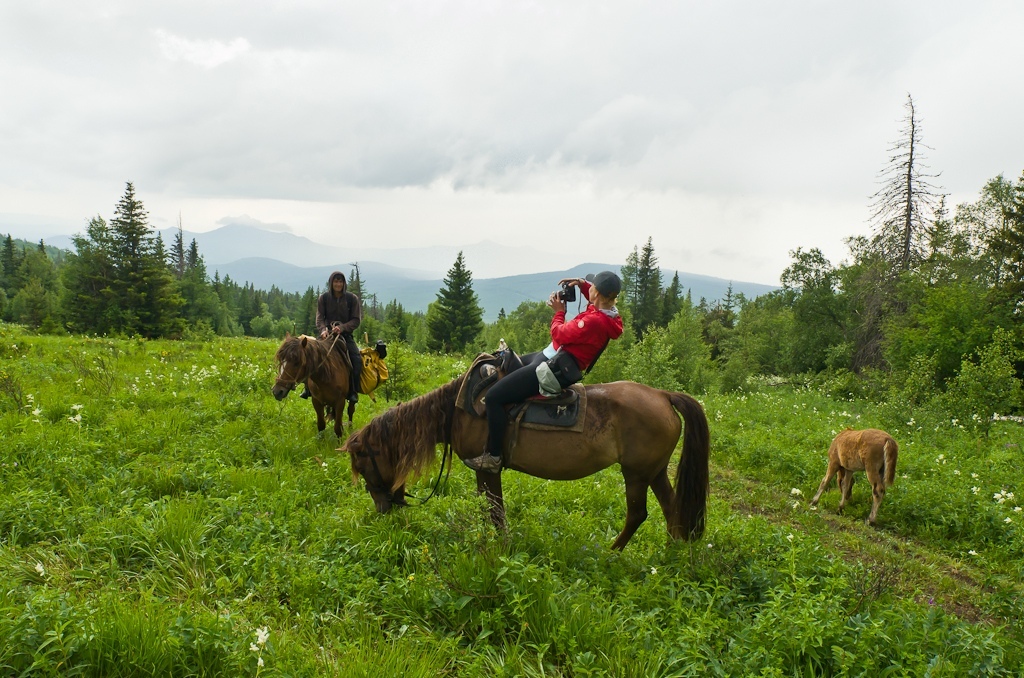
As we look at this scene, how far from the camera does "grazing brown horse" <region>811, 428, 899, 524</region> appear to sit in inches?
282

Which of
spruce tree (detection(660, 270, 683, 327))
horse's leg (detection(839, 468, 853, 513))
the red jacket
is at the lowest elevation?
horse's leg (detection(839, 468, 853, 513))

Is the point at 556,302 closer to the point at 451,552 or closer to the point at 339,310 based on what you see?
the point at 451,552

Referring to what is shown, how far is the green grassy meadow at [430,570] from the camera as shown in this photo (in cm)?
317

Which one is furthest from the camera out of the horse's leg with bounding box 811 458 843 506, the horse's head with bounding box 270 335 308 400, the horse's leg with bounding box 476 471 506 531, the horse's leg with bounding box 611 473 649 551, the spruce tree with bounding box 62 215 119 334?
the spruce tree with bounding box 62 215 119 334

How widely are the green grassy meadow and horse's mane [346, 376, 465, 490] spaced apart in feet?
1.77

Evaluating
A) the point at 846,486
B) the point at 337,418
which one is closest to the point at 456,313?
the point at 337,418

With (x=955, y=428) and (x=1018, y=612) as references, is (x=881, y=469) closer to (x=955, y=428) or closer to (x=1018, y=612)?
(x=1018, y=612)

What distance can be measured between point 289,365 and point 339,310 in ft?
6.61

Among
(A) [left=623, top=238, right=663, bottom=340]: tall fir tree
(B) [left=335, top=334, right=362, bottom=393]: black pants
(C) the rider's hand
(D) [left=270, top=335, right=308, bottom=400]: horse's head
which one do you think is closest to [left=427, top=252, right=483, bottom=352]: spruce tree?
(A) [left=623, top=238, right=663, bottom=340]: tall fir tree

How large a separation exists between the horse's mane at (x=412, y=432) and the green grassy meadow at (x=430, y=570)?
0.54m

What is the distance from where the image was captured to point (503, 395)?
5.27 meters

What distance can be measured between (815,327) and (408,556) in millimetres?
Answer: 38874

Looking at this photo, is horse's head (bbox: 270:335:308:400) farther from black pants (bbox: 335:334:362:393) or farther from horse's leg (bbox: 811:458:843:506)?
horse's leg (bbox: 811:458:843:506)

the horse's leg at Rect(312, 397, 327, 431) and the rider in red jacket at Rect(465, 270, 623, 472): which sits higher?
the rider in red jacket at Rect(465, 270, 623, 472)
